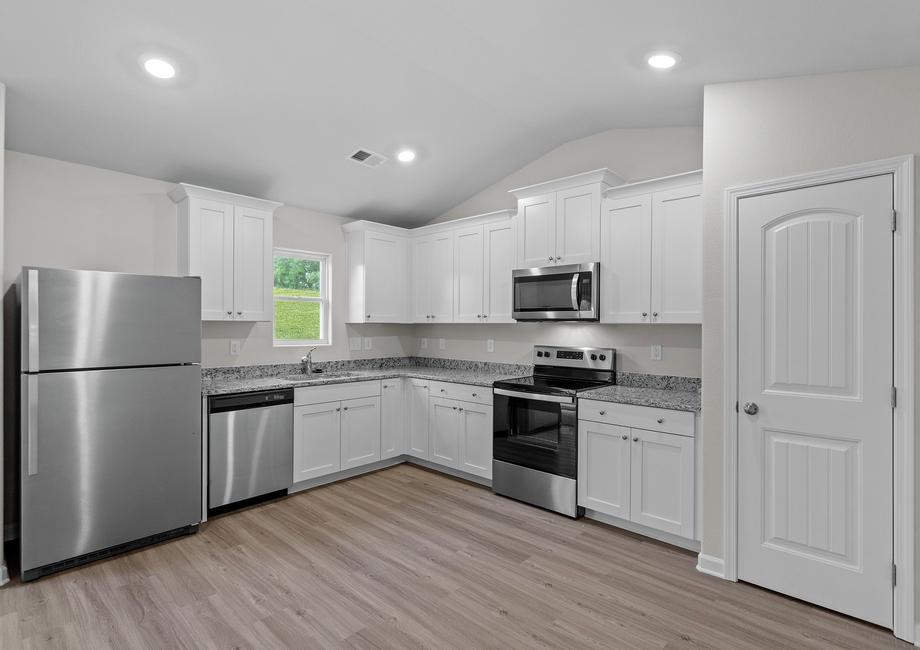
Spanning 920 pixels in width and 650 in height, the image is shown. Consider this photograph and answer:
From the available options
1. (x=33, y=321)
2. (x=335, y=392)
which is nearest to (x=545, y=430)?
(x=335, y=392)

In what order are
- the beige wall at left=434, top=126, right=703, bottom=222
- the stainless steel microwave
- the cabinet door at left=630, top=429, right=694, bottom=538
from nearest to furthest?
1. the cabinet door at left=630, top=429, right=694, bottom=538
2. the beige wall at left=434, top=126, right=703, bottom=222
3. the stainless steel microwave

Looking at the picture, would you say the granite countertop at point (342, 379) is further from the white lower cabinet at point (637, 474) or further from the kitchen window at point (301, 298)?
the white lower cabinet at point (637, 474)

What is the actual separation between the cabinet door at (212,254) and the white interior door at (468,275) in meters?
2.00

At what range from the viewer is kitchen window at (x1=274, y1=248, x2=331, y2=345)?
4.67 metres

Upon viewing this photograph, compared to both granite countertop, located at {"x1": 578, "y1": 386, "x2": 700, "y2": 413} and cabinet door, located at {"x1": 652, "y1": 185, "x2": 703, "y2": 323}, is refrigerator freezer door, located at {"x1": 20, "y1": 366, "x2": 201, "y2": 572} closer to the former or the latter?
granite countertop, located at {"x1": 578, "y1": 386, "x2": 700, "y2": 413}

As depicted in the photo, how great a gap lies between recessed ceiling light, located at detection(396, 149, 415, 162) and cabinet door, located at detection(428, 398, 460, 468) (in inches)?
83.5

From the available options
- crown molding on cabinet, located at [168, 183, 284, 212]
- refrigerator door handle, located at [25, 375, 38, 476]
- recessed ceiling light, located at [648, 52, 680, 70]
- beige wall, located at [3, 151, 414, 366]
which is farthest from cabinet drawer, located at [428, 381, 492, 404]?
refrigerator door handle, located at [25, 375, 38, 476]

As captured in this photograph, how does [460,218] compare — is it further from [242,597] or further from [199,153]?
[242,597]

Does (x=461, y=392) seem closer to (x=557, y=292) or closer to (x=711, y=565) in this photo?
(x=557, y=292)

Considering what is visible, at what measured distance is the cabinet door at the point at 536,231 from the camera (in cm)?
400

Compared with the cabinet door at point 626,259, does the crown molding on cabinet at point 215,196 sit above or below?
above

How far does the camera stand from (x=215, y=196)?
Answer: 3861 mm

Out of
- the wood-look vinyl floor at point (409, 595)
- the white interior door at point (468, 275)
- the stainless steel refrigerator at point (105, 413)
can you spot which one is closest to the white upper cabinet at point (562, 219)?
the white interior door at point (468, 275)

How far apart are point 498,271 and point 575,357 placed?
1031 mm
